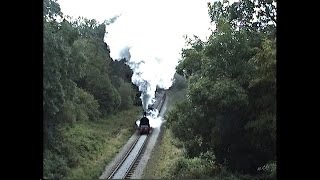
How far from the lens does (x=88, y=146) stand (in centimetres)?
456

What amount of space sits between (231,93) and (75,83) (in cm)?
195

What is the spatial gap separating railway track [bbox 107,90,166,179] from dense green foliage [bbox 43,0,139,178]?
34 centimetres

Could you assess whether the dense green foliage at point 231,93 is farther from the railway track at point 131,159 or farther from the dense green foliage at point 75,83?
the dense green foliage at point 75,83

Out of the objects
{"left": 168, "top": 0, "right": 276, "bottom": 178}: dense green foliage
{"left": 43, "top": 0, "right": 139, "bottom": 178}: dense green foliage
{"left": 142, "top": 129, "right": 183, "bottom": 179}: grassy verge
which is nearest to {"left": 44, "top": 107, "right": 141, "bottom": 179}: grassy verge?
{"left": 43, "top": 0, "right": 139, "bottom": 178}: dense green foliage

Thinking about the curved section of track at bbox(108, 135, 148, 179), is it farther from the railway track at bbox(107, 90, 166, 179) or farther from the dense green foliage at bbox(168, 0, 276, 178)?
the dense green foliage at bbox(168, 0, 276, 178)

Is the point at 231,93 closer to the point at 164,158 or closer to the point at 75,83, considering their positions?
the point at 164,158

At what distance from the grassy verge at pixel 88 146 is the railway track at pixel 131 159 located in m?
0.14

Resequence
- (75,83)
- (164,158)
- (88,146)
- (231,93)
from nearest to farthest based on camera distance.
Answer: (88,146)
(75,83)
(164,158)
(231,93)

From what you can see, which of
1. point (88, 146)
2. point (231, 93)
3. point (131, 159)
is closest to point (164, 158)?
point (131, 159)

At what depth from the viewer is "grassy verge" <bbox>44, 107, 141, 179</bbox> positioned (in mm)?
4211
